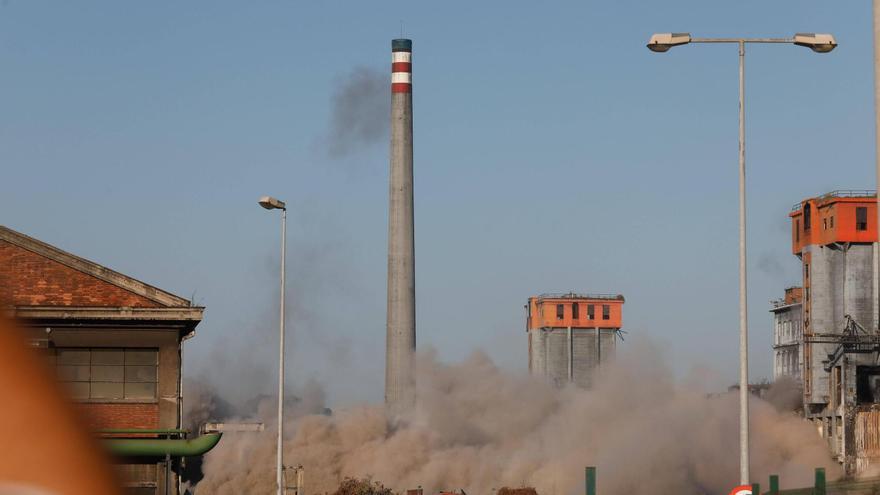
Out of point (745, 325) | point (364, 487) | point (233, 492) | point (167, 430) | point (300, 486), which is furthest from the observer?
point (233, 492)

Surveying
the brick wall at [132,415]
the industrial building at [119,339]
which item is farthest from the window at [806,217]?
the brick wall at [132,415]

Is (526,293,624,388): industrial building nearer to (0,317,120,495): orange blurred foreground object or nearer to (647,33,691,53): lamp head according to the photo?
(647,33,691,53): lamp head

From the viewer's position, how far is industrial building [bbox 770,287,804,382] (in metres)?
118

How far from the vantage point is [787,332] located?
12275 cm

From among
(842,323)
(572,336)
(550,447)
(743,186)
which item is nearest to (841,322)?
(842,323)

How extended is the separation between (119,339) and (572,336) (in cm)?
9268

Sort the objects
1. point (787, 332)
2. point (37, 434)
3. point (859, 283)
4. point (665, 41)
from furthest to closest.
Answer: point (787, 332) < point (859, 283) < point (665, 41) < point (37, 434)

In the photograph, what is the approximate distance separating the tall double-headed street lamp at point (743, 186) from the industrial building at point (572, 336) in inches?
4078

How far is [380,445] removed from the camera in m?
83.8

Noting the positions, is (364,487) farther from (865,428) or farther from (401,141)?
(865,428)

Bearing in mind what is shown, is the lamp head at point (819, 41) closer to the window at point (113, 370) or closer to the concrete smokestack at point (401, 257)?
the window at point (113, 370)

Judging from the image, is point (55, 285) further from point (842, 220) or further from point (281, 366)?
point (842, 220)

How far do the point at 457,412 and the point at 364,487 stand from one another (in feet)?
134

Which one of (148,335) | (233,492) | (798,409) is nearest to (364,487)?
(148,335)
